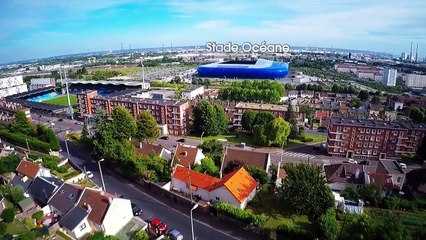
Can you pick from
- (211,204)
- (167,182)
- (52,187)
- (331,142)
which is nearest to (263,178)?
(211,204)

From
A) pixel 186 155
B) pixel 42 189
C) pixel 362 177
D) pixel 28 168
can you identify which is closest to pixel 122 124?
pixel 186 155

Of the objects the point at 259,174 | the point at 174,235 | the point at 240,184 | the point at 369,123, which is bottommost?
the point at 174,235

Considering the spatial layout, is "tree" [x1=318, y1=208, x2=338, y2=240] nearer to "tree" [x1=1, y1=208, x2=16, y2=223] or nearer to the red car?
the red car

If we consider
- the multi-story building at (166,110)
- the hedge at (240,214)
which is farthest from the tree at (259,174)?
the multi-story building at (166,110)

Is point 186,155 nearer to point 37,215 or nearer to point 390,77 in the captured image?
point 37,215

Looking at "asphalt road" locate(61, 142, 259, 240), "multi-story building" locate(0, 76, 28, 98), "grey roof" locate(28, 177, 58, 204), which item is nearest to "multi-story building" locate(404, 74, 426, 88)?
"asphalt road" locate(61, 142, 259, 240)
